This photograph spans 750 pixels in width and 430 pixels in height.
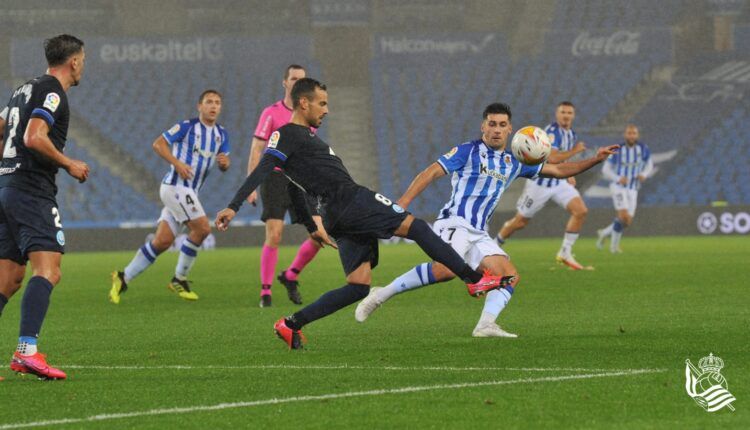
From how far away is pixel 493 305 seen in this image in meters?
8.35

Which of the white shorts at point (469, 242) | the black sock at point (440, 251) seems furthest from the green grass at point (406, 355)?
the white shorts at point (469, 242)

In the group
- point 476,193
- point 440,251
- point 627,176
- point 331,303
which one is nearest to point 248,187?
point 331,303

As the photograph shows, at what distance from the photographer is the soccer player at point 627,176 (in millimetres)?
21359

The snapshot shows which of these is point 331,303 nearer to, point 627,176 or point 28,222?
point 28,222

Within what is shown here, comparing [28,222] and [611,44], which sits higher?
[611,44]

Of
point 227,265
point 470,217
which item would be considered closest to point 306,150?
point 470,217

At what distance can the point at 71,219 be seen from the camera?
29.0 metres

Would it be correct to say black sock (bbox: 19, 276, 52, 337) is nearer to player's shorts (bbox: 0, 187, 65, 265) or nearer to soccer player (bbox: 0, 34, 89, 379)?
soccer player (bbox: 0, 34, 89, 379)

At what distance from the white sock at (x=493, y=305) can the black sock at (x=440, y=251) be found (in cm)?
112

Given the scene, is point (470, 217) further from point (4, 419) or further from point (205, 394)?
point (4, 419)

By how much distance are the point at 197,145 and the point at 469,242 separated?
16.7 feet

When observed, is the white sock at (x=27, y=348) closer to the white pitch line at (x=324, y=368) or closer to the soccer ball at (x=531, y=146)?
→ the white pitch line at (x=324, y=368)

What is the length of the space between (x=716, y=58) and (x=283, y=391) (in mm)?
28454

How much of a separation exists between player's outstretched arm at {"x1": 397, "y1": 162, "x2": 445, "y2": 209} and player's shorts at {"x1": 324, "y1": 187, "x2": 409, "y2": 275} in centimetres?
71
